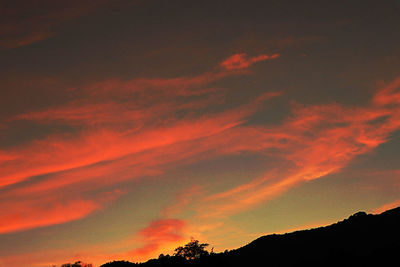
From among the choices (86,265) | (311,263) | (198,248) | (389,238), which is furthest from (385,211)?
(86,265)

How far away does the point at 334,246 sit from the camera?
145250 millimetres

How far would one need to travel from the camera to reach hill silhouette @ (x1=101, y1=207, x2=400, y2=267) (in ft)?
400

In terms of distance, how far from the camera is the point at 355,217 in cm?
17288

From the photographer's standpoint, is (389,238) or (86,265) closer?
(86,265)

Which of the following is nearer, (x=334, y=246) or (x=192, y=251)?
(x=192, y=251)

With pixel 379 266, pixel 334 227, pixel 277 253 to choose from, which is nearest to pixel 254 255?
pixel 277 253

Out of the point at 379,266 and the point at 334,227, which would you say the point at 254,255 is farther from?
the point at 379,266

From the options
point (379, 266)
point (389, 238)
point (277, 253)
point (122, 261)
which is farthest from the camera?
point (277, 253)

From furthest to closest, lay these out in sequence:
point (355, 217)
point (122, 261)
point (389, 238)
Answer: point (355, 217) < point (389, 238) < point (122, 261)

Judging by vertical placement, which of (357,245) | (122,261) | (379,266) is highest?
(122,261)

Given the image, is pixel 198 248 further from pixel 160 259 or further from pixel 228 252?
pixel 228 252

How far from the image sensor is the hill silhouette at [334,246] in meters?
122

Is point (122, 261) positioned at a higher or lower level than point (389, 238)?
higher

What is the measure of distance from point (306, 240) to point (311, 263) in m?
41.1
